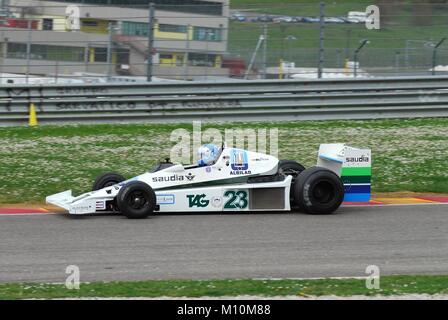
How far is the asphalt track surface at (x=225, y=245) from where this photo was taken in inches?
332

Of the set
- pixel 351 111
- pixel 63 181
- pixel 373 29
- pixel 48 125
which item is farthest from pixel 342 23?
pixel 63 181

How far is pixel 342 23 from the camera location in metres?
17.4

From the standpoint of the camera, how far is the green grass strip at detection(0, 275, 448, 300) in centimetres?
733

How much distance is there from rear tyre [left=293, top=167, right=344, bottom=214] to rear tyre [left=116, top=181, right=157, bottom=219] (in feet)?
5.89

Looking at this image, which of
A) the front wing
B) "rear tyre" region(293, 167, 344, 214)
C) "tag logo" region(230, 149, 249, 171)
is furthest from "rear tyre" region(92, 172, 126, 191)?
"rear tyre" region(293, 167, 344, 214)

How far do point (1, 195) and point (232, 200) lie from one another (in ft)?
11.3

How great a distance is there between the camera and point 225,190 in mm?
11078

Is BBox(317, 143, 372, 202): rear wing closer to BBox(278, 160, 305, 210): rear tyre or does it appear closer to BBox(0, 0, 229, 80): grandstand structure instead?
BBox(278, 160, 305, 210): rear tyre

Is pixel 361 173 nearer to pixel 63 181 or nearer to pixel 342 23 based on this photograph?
pixel 63 181

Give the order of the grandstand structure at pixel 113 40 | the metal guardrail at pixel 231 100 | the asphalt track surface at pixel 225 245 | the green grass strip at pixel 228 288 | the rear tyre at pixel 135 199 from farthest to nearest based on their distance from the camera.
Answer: the metal guardrail at pixel 231 100
the grandstand structure at pixel 113 40
the rear tyre at pixel 135 199
the asphalt track surface at pixel 225 245
the green grass strip at pixel 228 288

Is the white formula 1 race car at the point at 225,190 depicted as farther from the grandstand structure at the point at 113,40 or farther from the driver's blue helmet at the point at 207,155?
the grandstand structure at the point at 113,40

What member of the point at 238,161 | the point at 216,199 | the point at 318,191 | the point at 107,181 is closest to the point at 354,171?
the point at 318,191

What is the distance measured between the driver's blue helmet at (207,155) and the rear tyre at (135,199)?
763 mm

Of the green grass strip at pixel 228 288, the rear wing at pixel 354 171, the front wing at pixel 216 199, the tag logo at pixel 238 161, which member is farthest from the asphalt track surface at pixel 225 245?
the tag logo at pixel 238 161
